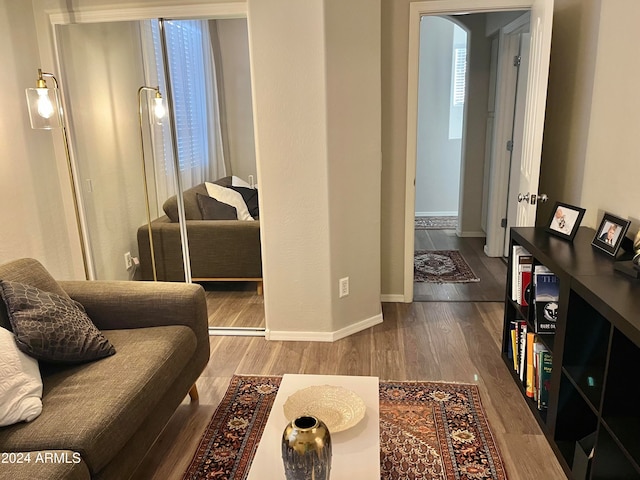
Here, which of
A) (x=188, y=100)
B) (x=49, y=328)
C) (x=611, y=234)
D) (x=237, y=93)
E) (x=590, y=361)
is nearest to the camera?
(x=49, y=328)

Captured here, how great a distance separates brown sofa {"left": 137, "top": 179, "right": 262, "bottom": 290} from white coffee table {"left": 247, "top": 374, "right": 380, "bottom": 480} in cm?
167

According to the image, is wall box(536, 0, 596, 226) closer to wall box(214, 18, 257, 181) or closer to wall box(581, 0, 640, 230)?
wall box(581, 0, 640, 230)

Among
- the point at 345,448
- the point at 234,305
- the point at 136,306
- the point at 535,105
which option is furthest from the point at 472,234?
the point at 345,448

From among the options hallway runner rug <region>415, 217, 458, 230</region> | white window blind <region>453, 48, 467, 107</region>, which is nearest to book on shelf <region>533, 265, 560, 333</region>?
hallway runner rug <region>415, 217, 458, 230</region>

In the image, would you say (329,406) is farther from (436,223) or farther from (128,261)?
(436,223)

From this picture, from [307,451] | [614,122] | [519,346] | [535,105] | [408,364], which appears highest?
[535,105]

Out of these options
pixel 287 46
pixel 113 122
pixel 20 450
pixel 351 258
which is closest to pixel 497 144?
pixel 351 258

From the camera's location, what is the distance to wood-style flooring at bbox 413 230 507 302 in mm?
3639

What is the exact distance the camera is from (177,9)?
9.36 feet

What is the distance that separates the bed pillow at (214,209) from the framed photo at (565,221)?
1.96 meters

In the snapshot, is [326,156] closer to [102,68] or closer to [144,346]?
[144,346]

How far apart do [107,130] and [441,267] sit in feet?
9.93

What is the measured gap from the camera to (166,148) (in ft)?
10.2

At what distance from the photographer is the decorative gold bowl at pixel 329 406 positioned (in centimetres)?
154
